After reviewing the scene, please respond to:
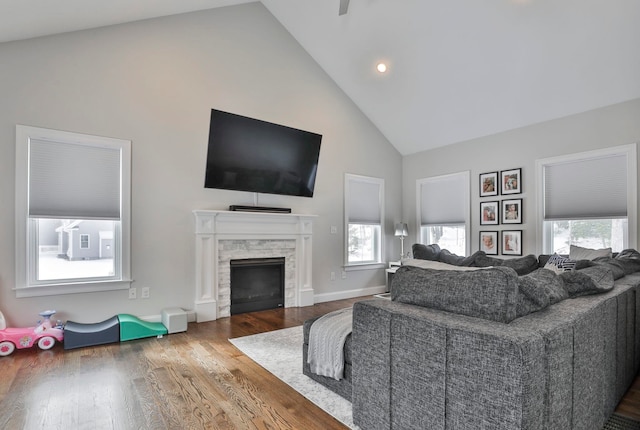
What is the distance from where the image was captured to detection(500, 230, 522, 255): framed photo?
4.89 meters

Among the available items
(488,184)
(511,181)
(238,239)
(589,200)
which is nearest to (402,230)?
(488,184)

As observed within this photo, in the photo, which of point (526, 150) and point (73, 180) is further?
point (526, 150)

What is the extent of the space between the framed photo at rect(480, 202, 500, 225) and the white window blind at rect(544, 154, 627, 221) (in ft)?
2.10

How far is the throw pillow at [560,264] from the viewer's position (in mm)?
3341

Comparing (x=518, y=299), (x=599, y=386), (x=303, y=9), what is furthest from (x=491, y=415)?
(x=303, y=9)

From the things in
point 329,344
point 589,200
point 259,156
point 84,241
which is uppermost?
point 259,156

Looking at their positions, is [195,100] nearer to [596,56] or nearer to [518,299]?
[518,299]

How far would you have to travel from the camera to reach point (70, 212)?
3545 mm

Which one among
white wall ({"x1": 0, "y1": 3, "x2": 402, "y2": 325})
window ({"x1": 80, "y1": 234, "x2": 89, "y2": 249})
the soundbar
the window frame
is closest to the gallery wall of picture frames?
the window frame

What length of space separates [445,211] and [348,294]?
218cm

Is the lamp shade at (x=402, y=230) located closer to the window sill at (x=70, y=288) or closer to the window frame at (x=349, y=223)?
the window frame at (x=349, y=223)

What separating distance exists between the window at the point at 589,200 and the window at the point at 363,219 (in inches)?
97.9

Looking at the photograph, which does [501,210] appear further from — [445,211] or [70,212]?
[70,212]

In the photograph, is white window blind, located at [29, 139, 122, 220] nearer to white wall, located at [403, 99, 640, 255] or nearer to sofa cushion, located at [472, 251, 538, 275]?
sofa cushion, located at [472, 251, 538, 275]
